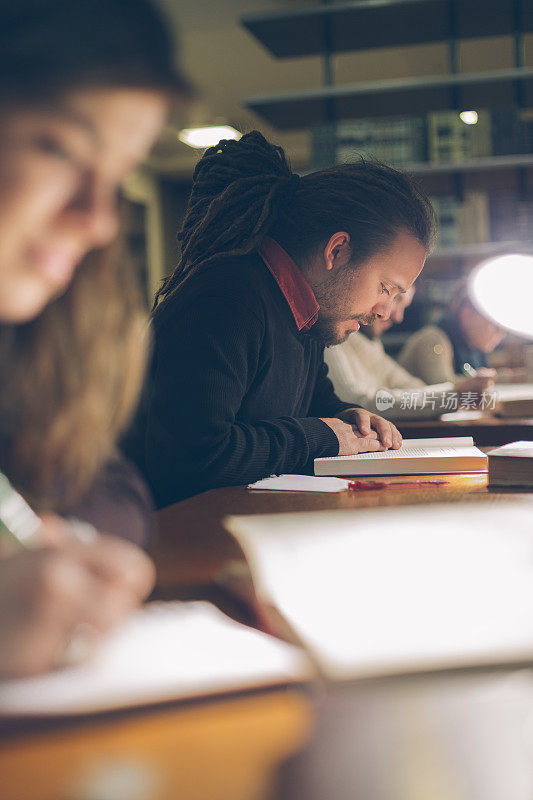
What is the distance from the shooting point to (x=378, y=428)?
5.05 feet

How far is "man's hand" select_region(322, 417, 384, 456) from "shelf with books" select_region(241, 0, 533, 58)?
2675 mm

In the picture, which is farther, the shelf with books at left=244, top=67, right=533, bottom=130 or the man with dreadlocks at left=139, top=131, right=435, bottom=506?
the shelf with books at left=244, top=67, right=533, bottom=130

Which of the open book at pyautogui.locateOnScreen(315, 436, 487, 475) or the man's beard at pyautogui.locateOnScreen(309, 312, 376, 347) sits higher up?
the man's beard at pyautogui.locateOnScreen(309, 312, 376, 347)

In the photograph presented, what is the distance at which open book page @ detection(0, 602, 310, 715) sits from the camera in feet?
1.33

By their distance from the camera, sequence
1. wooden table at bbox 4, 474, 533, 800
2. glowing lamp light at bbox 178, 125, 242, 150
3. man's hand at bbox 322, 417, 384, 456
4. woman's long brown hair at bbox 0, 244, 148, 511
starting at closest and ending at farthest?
1. wooden table at bbox 4, 474, 533, 800
2. woman's long brown hair at bbox 0, 244, 148, 511
3. man's hand at bbox 322, 417, 384, 456
4. glowing lamp light at bbox 178, 125, 242, 150

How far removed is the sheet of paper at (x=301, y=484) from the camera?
1.18 metres

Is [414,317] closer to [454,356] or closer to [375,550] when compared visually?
[454,356]

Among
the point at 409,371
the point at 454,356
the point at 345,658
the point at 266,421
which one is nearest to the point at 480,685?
the point at 345,658

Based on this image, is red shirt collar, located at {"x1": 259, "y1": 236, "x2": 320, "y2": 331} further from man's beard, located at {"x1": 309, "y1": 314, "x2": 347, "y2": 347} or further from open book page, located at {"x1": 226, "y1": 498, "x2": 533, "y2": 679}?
open book page, located at {"x1": 226, "y1": 498, "x2": 533, "y2": 679}

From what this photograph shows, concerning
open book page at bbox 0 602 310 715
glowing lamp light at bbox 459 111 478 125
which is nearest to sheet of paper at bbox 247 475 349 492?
open book page at bbox 0 602 310 715

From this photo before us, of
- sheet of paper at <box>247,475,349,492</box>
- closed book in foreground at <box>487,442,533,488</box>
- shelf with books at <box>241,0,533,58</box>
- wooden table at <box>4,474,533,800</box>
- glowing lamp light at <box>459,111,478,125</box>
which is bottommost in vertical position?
wooden table at <box>4,474,533,800</box>

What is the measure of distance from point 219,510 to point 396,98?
314cm

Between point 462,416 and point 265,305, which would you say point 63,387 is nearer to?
point 265,305

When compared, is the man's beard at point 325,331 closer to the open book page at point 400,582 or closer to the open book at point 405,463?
the open book at point 405,463
